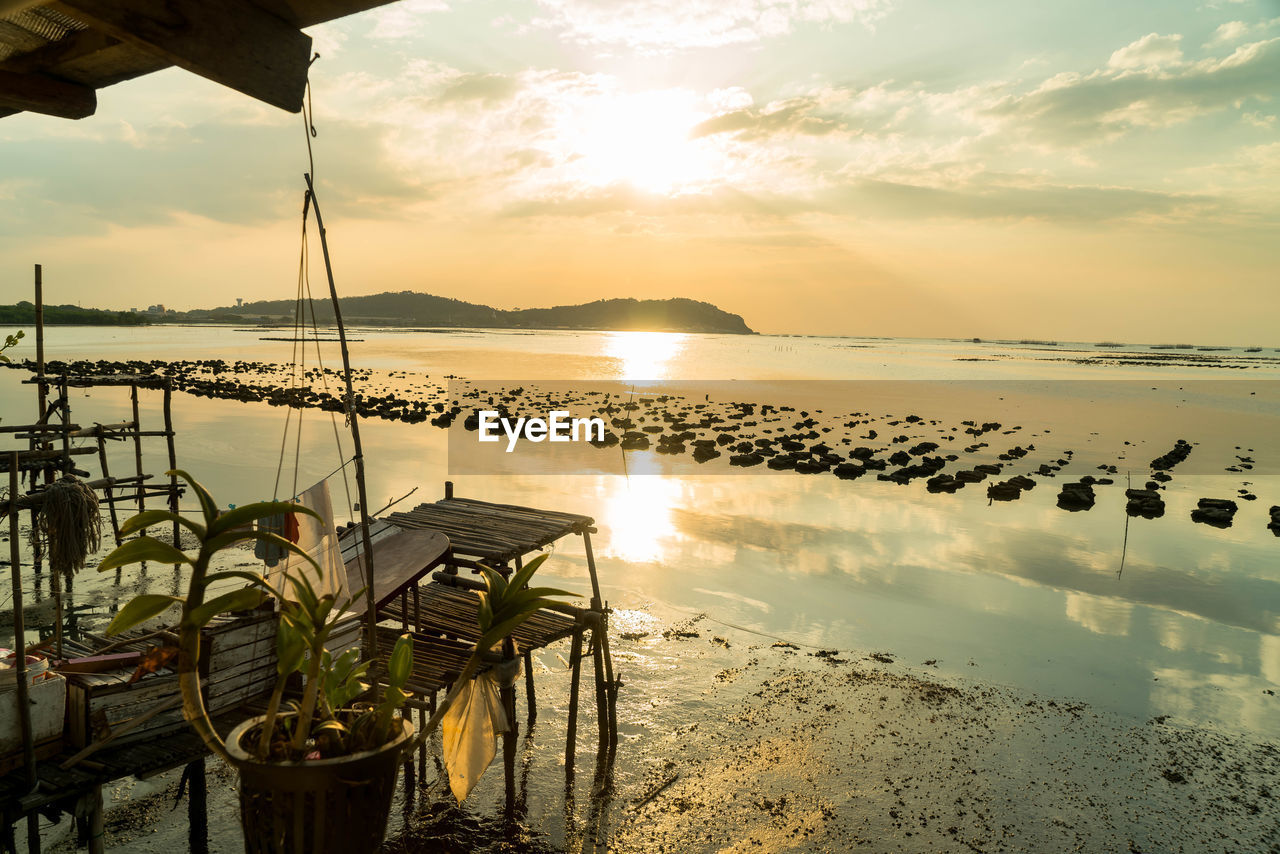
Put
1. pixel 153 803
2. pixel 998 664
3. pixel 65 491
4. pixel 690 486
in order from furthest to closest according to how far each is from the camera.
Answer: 1. pixel 690 486
2. pixel 998 664
3. pixel 65 491
4. pixel 153 803

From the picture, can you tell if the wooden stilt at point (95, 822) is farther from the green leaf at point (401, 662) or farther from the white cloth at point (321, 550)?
the green leaf at point (401, 662)

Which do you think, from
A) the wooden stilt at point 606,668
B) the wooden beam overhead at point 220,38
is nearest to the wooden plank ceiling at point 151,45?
the wooden beam overhead at point 220,38

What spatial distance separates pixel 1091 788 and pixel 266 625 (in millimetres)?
8185

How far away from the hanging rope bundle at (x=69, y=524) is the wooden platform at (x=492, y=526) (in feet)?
10.9

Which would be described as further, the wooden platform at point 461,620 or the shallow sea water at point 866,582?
the shallow sea water at point 866,582

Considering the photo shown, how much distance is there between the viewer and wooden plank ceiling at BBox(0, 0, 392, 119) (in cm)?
304

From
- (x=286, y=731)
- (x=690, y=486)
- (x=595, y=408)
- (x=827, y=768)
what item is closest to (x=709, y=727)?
(x=827, y=768)

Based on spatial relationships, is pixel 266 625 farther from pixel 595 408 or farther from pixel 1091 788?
pixel 595 408

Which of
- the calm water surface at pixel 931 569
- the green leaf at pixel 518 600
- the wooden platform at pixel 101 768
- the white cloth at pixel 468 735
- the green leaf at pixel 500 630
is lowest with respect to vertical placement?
the calm water surface at pixel 931 569

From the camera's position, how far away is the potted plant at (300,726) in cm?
329

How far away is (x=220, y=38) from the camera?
328cm

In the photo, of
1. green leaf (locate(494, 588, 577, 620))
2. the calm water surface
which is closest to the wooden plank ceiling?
green leaf (locate(494, 588, 577, 620))

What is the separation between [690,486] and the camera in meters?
23.7

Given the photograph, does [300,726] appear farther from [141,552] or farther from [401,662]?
[141,552]
